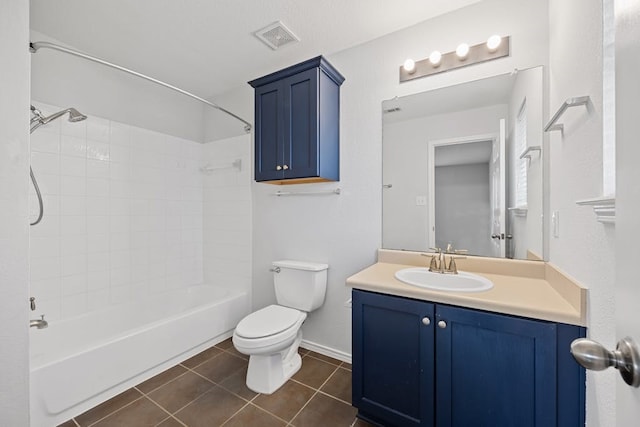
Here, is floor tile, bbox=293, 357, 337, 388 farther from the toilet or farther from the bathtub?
the bathtub

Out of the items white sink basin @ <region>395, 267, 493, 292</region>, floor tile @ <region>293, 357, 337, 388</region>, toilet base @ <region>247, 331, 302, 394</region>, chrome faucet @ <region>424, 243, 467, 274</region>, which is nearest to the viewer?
white sink basin @ <region>395, 267, 493, 292</region>

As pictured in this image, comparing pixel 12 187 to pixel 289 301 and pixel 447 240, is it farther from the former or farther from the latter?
pixel 447 240

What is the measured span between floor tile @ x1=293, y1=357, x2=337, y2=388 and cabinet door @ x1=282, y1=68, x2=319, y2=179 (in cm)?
141

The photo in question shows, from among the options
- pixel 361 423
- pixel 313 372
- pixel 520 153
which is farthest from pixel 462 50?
pixel 313 372

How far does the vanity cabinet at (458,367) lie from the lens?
98 centimetres

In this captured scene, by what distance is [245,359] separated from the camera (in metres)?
2.12

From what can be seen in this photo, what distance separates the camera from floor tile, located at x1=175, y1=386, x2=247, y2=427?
1.49 metres

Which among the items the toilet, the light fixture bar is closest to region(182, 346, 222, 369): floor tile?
the toilet

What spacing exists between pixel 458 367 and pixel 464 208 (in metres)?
0.93

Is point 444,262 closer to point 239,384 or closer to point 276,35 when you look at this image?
point 239,384

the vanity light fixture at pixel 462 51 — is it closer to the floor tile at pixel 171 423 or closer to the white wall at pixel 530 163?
the white wall at pixel 530 163

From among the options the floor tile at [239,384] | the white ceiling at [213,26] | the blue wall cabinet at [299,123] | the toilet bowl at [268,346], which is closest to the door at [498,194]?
the white ceiling at [213,26]

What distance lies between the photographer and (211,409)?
158 centimetres

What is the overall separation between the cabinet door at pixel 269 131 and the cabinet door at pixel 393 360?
3.83ft
